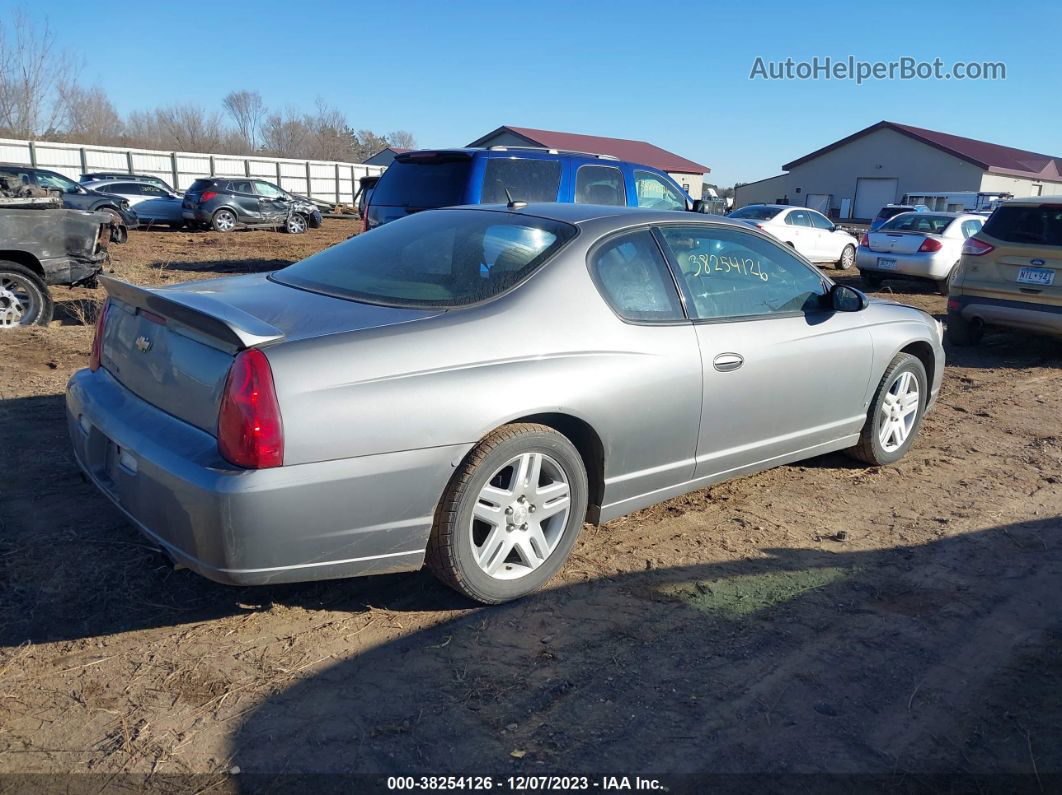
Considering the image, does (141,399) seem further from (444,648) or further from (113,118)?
(113,118)

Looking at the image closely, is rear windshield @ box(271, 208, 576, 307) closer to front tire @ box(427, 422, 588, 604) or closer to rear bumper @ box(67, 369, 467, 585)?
front tire @ box(427, 422, 588, 604)

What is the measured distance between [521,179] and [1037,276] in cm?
519

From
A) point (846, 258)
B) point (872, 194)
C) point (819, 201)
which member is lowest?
point (846, 258)

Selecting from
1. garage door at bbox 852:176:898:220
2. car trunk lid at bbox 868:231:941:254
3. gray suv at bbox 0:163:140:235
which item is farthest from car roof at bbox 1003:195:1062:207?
garage door at bbox 852:176:898:220

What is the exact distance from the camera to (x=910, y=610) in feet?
11.1

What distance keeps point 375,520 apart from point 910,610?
2.21 meters

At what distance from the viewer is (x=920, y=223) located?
14398 millimetres

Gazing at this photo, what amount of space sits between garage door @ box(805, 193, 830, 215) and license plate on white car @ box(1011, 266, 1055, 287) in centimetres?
4163

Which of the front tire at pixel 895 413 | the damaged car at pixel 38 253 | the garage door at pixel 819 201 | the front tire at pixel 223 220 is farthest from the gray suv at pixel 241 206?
the garage door at pixel 819 201

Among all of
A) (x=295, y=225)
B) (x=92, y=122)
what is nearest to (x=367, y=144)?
(x=92, y=122)

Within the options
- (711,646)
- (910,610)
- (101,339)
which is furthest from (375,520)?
(910,610)

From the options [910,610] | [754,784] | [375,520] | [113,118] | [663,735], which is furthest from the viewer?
[113,118]

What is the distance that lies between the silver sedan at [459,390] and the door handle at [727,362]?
0.01 metres

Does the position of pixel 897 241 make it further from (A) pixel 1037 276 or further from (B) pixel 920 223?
(A) pixel 1037 276
